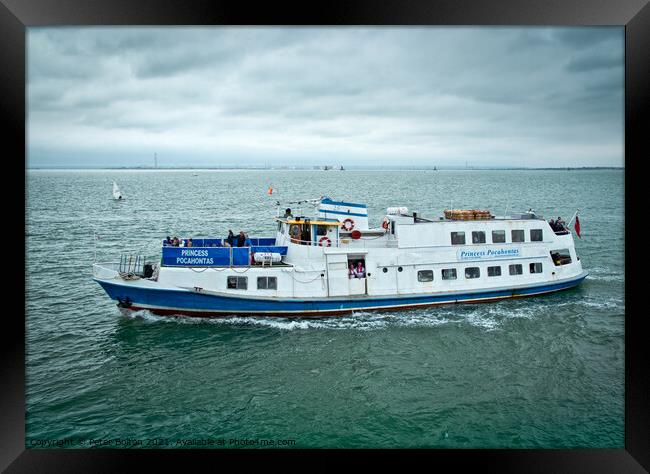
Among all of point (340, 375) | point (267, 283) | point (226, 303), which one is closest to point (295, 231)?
point (267, 283)

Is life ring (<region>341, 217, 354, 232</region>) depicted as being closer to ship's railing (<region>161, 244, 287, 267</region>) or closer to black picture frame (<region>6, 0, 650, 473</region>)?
ship's railing (<region>161, 244, 287, 267</region>)

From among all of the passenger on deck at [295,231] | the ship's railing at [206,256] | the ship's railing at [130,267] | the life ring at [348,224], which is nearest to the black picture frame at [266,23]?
the ship's railing at [206,256]

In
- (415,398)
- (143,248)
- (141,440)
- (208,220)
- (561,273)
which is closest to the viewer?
(141,440)

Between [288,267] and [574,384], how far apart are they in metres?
12.2

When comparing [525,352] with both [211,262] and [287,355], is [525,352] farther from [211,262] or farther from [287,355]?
[211,262]

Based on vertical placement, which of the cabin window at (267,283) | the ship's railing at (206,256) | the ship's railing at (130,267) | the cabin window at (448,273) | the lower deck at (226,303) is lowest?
the lower deck at (226,303)

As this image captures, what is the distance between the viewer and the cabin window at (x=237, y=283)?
20.6 meters

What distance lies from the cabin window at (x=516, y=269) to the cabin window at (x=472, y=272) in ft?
6.59

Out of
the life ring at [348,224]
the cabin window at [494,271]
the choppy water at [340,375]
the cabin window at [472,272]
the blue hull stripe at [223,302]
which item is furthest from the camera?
the life ring at [348,224]

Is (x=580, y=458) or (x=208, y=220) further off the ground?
(x=208, y=220)

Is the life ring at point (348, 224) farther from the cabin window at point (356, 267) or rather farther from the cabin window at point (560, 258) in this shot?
the cabin window at point (560, 258)

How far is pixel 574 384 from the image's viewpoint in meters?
14.7

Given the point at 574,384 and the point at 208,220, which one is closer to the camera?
the point at 574,384
